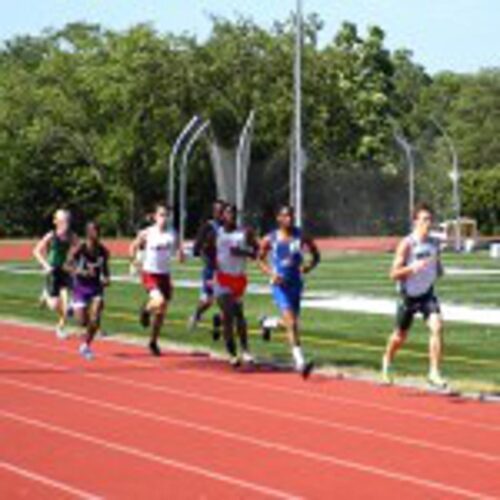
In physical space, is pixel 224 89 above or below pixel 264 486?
above

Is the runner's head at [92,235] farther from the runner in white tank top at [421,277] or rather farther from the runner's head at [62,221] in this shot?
the runner in white tank top at [421,277]

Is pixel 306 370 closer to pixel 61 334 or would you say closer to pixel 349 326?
pixel 61 334

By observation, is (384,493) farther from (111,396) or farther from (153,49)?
(153,49)

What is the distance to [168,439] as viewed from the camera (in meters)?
12.0

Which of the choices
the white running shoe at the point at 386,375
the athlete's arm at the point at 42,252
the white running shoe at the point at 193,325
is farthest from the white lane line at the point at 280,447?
the white running shoe at the point at 193,325

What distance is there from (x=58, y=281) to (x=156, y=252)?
3.31m

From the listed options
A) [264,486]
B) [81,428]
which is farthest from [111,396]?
[264,486]

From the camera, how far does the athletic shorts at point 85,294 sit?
63.7ft

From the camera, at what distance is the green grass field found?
1781 cm

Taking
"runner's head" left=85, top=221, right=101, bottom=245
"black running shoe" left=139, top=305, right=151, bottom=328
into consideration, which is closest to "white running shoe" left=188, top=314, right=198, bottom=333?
"black running shoe" left=139, top=305, right=151, bottom=328

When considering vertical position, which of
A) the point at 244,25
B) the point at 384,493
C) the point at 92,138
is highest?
the point at 244,25

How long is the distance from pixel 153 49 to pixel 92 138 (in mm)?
5813

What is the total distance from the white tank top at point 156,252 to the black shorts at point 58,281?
8.81 ft

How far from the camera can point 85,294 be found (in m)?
19.5
